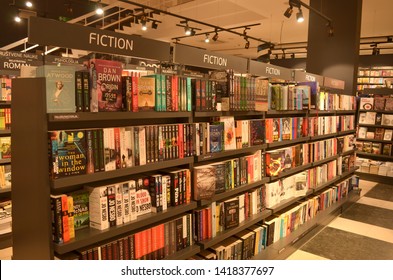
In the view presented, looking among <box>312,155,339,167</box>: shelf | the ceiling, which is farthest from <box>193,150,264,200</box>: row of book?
the ceiling

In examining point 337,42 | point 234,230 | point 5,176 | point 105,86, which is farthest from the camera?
point 337,42

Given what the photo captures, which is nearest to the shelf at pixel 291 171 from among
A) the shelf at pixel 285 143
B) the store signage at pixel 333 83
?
the shelf at pixel 285 143

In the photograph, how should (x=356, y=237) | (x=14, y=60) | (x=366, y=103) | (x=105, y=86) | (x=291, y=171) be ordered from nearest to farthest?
(x=105, y=86), (x=291, y=171), (x=356, y=237), (x=14, y=60), (x=366, y=103)

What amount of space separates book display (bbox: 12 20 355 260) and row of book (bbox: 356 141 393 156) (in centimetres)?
434

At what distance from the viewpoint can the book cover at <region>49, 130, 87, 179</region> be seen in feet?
5.51

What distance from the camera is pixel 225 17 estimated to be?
8.33 metres

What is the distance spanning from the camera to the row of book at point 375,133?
714 cm

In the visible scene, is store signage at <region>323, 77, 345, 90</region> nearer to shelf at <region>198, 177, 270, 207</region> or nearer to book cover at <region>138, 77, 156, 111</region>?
shelf at <region>198, 177, 270, 207</region>

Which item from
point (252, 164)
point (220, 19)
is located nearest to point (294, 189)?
point (252, 164)

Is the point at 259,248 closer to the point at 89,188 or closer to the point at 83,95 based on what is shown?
the point at 89,188

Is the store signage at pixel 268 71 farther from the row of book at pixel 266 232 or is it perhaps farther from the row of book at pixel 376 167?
the row of book at pixel 376 167

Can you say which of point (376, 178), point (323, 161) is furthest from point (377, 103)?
point (323, 161)

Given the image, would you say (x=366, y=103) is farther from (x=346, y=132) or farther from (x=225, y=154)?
(x=225, y=154)

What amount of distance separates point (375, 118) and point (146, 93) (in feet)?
22.4
